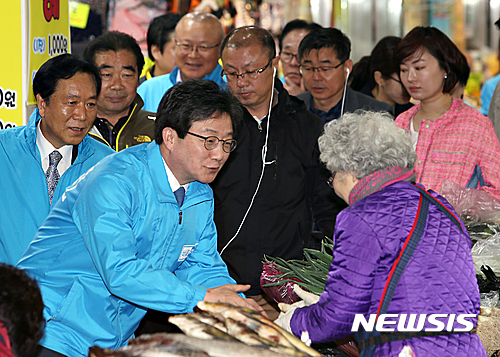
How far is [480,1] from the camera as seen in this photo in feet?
24.5

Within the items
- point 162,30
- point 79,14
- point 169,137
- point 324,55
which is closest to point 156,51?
point 162,30

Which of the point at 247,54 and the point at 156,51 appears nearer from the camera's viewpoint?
the point at 247,54

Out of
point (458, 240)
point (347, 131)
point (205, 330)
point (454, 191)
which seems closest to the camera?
point (205, 330)

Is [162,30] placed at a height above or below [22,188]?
above

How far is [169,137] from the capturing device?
2059 mm

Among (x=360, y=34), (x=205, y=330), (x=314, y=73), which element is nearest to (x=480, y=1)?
(x=360, y=34)

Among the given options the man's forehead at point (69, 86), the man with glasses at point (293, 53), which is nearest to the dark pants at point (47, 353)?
the man's forehead at point (69, 86)

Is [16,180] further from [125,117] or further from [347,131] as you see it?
[347,131]

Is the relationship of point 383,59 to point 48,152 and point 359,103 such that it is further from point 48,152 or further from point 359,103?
point 48,152

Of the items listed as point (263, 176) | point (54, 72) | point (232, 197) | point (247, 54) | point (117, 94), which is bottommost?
point (232, 197)

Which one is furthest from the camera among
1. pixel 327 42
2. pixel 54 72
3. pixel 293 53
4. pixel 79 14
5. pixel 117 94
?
pixel 79 14

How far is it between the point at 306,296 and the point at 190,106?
0.82m

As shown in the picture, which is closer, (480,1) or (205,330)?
(205,330)

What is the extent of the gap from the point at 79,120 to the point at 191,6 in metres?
4.55
